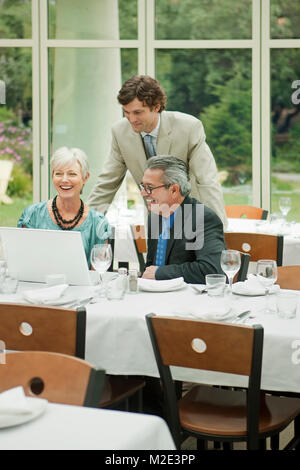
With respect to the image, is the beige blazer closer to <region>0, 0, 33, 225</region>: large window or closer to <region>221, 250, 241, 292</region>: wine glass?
<region>221, 250, 241, 292</region>: wine glass

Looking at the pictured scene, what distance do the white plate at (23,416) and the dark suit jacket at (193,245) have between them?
1841 millimetres

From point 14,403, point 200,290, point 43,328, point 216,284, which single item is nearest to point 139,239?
point 200,290

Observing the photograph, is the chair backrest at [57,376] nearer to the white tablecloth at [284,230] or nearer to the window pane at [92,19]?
the white tablecloth at [284,230]

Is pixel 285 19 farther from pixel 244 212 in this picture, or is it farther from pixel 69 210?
pixel 69 210

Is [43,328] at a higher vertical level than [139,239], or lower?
lower

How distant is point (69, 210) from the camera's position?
12.6ft

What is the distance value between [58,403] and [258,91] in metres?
6.11

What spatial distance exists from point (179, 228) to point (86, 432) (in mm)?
2072

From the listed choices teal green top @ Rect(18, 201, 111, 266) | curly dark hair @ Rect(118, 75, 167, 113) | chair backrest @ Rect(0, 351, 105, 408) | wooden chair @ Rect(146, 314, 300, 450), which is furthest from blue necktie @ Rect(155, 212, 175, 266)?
chair backrest @ Rect(0, 351, 105, 408)

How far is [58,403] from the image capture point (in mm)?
1934

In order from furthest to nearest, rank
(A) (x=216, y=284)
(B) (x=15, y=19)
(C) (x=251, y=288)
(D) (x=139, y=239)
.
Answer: (B) (x=15, y=19), (D) (x=139, y=239), (C) (x=251, y=288), (A) (x=216, y=284)

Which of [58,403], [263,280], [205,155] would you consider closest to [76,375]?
[58,403]

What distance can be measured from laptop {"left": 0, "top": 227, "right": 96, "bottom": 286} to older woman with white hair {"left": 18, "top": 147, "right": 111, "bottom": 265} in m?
0.40

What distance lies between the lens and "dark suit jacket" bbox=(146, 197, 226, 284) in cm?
353
